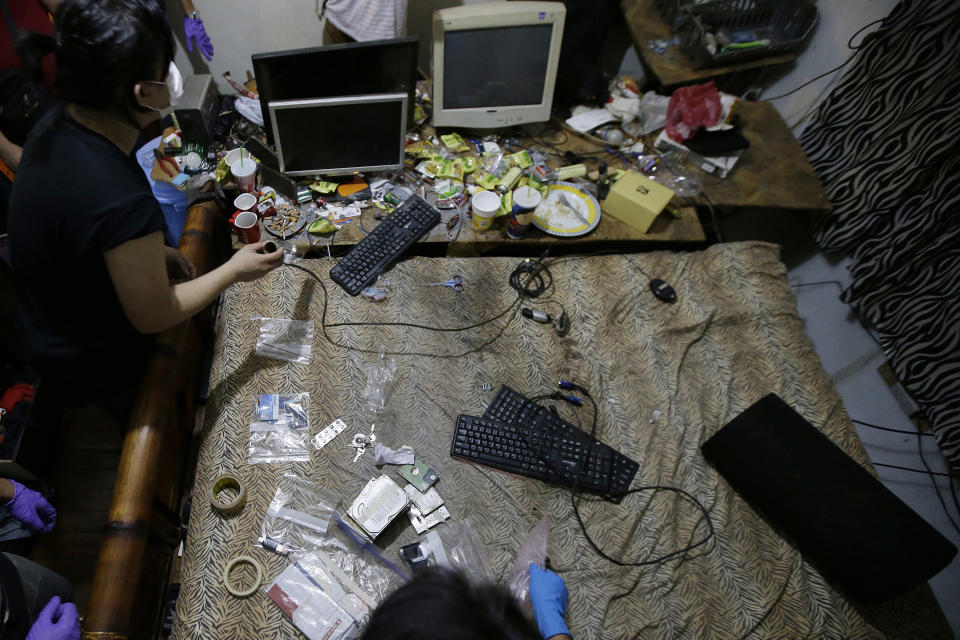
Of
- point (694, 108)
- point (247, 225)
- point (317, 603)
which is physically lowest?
point (317, 603)

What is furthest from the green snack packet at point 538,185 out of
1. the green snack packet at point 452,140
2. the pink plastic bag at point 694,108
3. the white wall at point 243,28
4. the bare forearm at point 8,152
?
the bare forearm at point 8,152

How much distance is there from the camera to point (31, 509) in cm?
183

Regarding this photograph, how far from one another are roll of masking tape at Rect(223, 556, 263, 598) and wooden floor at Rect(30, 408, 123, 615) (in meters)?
1.03

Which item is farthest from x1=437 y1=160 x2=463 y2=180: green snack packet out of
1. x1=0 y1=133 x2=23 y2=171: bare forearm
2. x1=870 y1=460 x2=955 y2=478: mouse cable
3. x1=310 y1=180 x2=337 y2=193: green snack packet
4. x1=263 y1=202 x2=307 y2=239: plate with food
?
x1=870 y1=460 x2=955 y2=478: mouse cable

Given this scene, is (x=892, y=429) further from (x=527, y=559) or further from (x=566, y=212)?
(x=527, y=559)

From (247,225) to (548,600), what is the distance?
1559mm

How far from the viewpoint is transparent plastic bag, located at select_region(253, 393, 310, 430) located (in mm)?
1545

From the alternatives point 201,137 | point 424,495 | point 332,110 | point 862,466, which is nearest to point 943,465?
point 862,466

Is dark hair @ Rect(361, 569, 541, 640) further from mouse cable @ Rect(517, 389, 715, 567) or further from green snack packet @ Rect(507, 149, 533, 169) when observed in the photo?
green snack packet @ Rect(507, 149, 533, 169)

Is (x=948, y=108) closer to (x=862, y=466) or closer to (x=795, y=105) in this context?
(x=795, y=105)

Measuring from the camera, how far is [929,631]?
141cm

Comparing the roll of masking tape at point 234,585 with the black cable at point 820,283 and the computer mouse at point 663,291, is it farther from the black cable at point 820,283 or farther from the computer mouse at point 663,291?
the black cable at point 820,283

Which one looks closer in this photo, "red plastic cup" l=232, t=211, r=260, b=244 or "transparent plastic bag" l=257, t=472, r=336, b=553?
"transparent plastic bag" l=257, t=472, r=336, b=553

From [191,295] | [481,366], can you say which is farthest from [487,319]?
[191,295]
